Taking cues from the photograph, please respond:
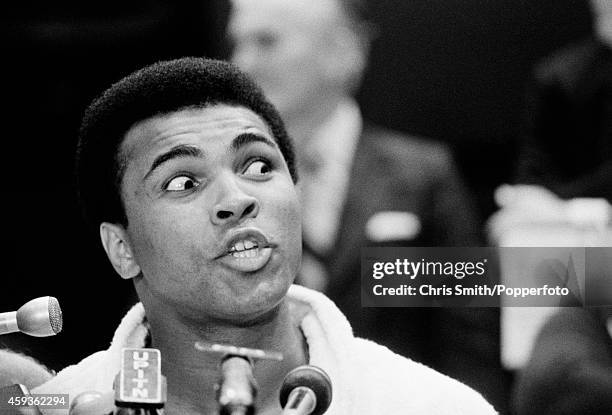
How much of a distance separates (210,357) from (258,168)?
0.40 m

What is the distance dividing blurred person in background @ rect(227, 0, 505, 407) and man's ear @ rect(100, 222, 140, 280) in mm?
534

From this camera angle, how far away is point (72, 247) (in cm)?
246

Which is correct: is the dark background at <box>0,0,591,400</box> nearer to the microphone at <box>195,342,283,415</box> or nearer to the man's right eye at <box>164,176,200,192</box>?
the man's right eye at <box>164,176,200,192</box>

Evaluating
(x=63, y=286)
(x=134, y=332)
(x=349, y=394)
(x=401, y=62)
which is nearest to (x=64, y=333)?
(x=63, y=286)

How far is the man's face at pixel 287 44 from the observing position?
2537 millimetres

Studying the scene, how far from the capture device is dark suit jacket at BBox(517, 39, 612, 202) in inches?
97.0

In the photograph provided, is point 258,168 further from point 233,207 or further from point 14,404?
point 14,404

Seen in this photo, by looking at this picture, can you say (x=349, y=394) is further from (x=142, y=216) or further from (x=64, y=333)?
(x=64, y=333)

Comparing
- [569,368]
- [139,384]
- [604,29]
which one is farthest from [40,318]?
[604,29]

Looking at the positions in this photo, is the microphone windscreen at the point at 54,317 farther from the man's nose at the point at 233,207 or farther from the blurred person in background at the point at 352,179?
the blurred person in background at the point at 352,179

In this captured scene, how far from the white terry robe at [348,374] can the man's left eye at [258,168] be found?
0.98 feet

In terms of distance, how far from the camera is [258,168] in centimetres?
200

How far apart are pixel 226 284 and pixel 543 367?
90 centimetres

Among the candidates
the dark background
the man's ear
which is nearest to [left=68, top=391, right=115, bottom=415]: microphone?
the man's ear
